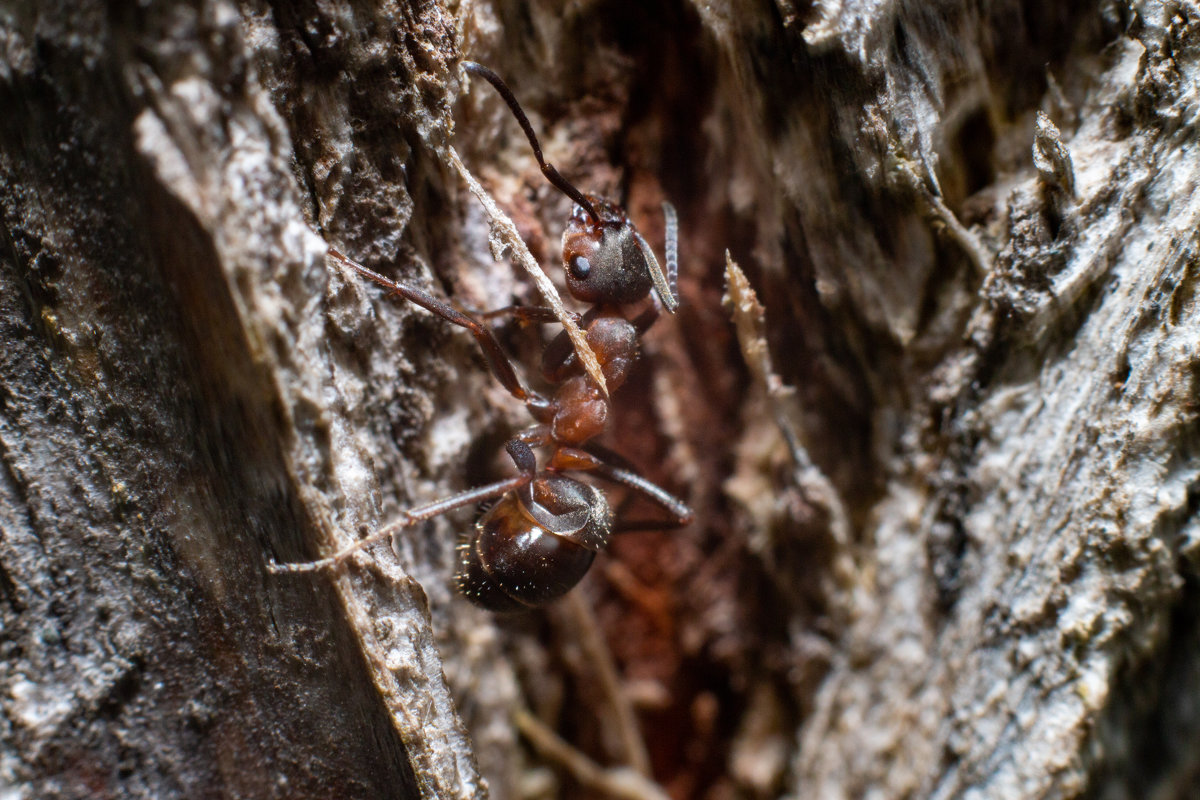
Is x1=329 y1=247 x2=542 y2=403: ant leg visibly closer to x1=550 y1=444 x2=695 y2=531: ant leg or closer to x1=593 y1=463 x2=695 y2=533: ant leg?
x1=550 y1=444 x2=695 y2=531: ant leg

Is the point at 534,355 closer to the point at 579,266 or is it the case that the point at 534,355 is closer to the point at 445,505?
the point at 579,266

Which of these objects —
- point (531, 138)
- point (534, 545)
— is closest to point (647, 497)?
point (534, 545)

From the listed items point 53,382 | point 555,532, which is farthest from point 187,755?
point 555,532

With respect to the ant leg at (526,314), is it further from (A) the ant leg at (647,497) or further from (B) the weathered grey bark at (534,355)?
(A) the ant leg at (647,497)

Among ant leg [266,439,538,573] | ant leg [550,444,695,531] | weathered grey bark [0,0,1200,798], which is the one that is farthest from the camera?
ant leg [550,444,695,531]

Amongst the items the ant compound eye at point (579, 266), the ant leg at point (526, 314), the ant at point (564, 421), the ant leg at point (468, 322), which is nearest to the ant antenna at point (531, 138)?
the ant at point (564, 421)

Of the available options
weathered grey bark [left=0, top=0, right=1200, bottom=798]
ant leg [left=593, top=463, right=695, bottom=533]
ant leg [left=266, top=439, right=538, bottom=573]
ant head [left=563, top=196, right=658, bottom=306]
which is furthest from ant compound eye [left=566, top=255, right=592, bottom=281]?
ant leg [left=593, top=463, right=695, bottom=533]
